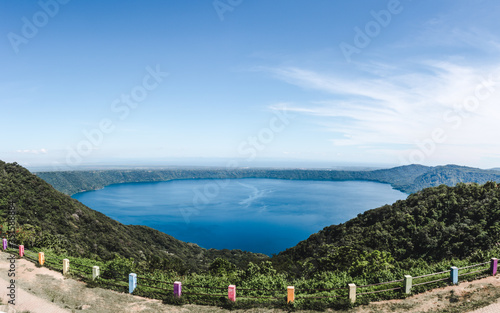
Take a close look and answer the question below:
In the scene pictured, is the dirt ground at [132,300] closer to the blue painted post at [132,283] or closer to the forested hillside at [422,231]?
the blue painted post at [132,283]

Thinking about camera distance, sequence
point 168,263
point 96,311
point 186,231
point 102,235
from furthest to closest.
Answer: point 186,231, point 102,235, point 168,263, point 96,311

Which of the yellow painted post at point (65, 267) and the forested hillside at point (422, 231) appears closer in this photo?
the yellow painted post at point (65, 267)

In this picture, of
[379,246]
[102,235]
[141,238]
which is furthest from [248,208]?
[379,246]

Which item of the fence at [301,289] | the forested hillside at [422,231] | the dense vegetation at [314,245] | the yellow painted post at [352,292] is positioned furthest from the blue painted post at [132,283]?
the forested hillside at [422,231]

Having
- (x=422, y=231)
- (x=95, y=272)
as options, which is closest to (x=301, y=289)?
(x=95, y=272)

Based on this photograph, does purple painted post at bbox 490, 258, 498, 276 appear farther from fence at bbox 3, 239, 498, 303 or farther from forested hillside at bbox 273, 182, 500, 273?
forested hillside at bbox 273, 182, 500, 273

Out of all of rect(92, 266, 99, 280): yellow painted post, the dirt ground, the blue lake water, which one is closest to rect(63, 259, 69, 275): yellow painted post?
the dirt ground

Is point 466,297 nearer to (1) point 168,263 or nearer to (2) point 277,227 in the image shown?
(1) point 168,263

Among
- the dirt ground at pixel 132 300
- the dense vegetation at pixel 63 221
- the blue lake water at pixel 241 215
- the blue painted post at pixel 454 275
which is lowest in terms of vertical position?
the blue lake water at pixel 241 215

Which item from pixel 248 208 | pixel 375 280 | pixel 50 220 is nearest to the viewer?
pixel 375 280
